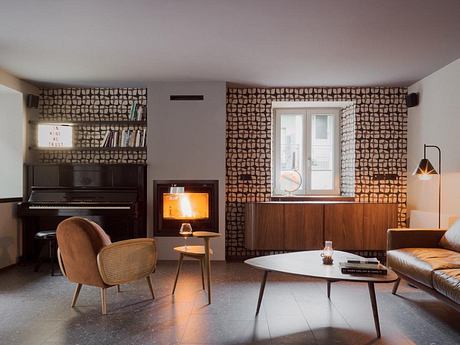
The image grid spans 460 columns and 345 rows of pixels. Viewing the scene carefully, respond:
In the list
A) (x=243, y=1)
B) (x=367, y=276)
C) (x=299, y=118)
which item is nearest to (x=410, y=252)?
(x=367, y=276)

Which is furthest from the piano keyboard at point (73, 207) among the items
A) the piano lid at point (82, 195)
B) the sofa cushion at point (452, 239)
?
the sofa cushion at point (452, 239)

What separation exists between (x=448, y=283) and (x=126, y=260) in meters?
2.57

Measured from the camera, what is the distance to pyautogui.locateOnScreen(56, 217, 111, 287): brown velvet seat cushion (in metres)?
3.65

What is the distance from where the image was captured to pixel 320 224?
590 centimetres

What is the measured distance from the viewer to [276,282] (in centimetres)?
488

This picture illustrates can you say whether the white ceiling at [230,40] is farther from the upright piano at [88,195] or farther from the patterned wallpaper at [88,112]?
the upright piano at [88,195]

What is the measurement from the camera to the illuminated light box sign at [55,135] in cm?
609

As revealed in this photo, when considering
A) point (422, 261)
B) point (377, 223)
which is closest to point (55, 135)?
point (377, 223)

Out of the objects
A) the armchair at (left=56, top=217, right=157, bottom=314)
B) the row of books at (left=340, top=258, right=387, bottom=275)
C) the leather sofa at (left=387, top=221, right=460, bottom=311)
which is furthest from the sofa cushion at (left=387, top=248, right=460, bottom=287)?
the armchair at (left=56, top=217, right=157, bottom=314)

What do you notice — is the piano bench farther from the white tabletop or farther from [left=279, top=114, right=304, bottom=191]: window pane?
[left=279, top=114, right=304, bottom=191]: window pane

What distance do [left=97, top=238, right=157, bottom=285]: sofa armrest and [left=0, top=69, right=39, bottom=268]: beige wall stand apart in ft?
8.32

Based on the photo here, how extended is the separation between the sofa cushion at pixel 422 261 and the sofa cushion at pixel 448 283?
0.10m

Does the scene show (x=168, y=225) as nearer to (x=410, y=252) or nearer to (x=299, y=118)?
(x=299, y=118)

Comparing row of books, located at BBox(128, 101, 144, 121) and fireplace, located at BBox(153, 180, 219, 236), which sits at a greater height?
row of books, located at BBox(128, 101, 144, 121)
